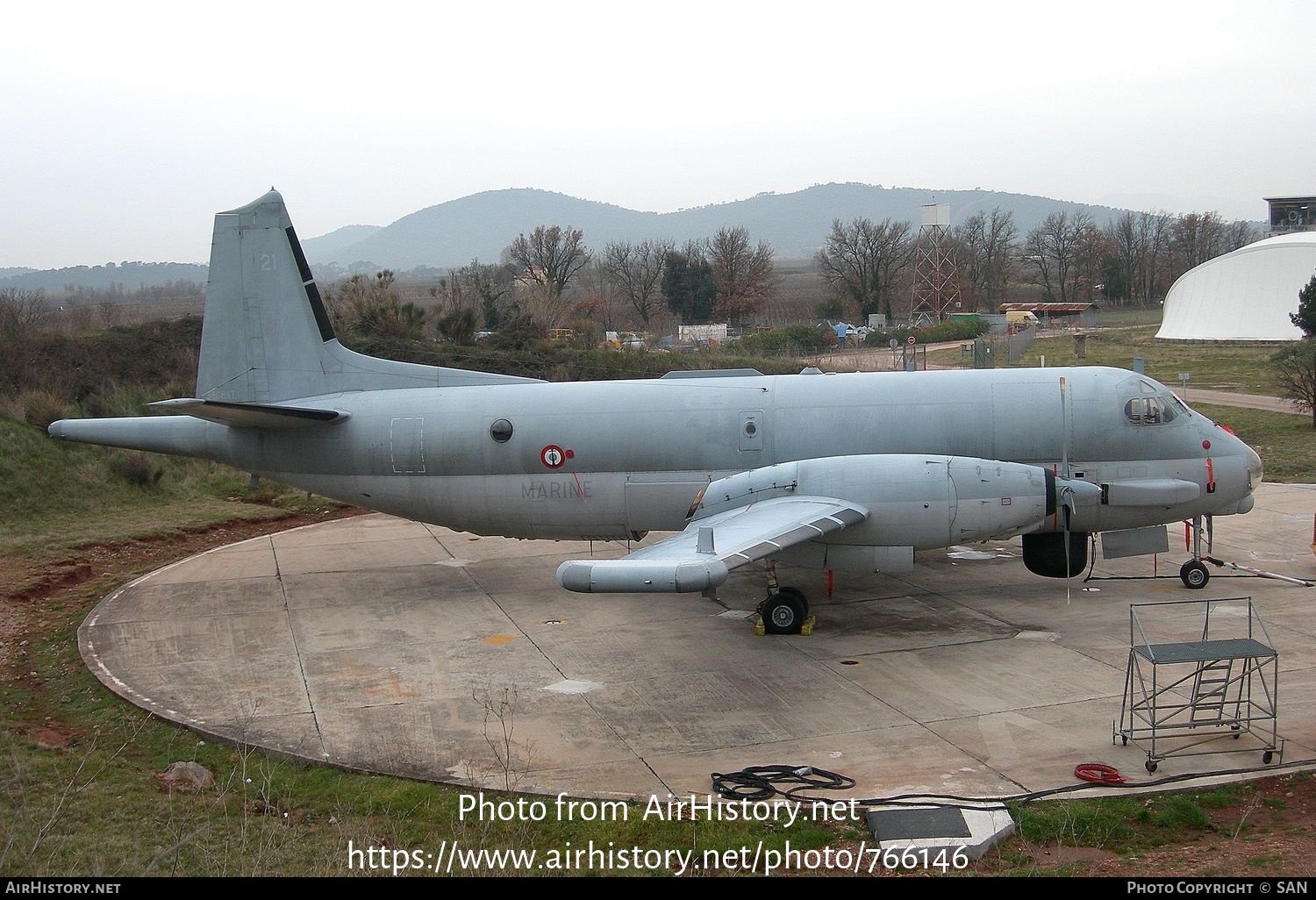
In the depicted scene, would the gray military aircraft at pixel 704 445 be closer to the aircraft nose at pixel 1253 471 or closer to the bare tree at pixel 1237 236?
the aircraft nose at pixel 1253 471

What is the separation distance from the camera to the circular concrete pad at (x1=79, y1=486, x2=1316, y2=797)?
433 inches

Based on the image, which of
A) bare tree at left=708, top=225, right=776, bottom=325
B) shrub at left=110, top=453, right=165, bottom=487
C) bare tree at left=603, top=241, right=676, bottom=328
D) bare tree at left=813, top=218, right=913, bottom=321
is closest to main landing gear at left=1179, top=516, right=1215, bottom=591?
shrub at left=110, top=453, right=165, bottom=487

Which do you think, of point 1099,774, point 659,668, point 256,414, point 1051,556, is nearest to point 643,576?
point 659,668

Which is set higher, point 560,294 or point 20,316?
point 560,294

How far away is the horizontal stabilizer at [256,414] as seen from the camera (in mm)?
17156

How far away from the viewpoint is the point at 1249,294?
217 ft

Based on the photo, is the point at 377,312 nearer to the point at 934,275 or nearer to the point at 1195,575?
the point at 1195,575

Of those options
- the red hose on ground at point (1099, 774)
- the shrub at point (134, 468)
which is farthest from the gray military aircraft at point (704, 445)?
the shrub at point (134, 468)

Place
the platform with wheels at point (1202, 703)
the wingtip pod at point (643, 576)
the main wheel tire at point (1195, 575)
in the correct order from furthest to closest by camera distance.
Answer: the main wheel tire at point (1195, 575) < the wingtip pod at point (643, 576) < the platform with wheels at point (1202, 703)

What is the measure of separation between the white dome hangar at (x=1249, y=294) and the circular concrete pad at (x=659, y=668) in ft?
168

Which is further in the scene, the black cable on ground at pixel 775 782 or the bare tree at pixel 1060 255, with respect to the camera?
the bare tree at pixel 1060 255

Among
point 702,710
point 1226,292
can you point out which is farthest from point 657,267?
point 702,710

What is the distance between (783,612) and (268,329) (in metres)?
10.9

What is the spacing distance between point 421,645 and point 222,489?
55.0 ft
